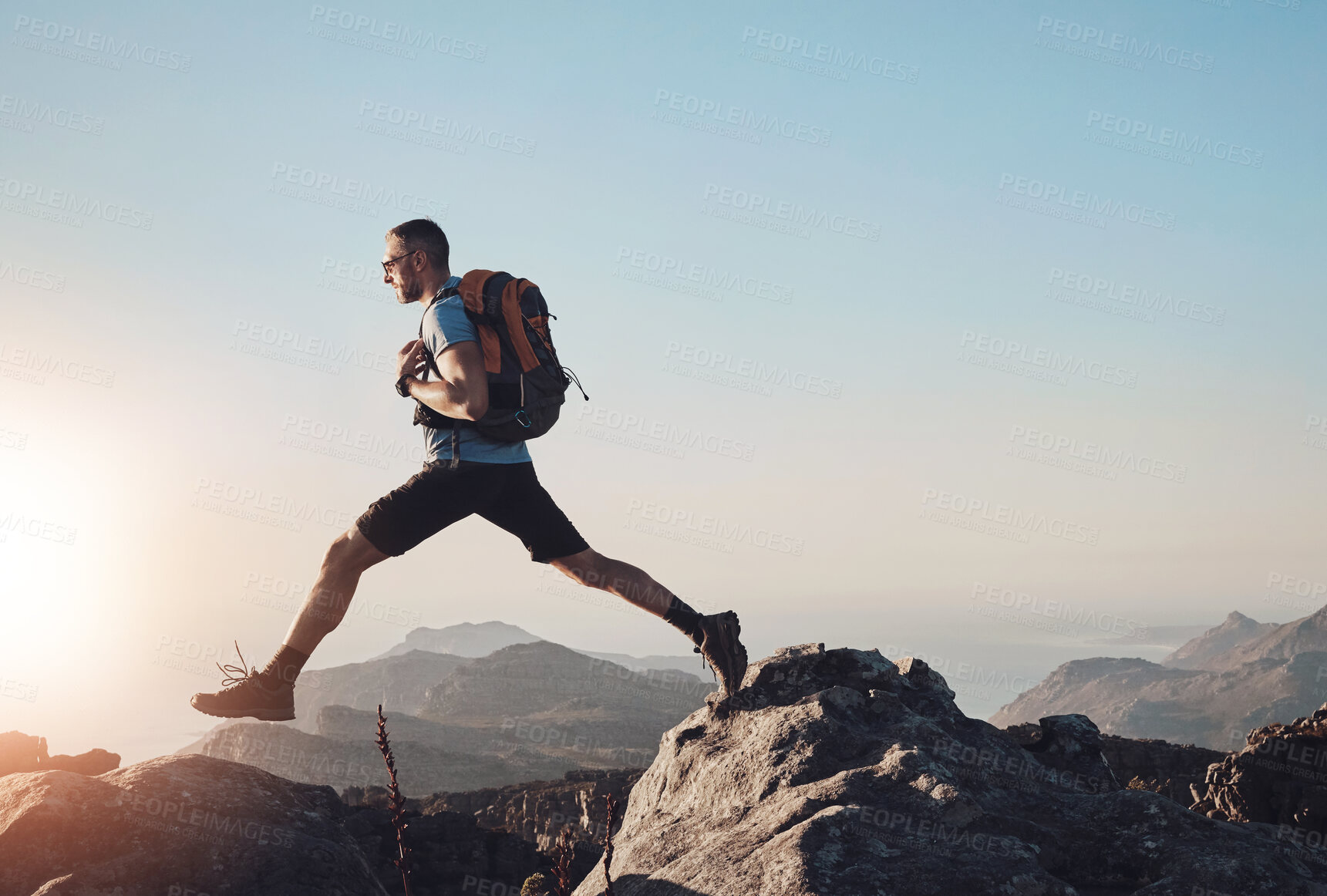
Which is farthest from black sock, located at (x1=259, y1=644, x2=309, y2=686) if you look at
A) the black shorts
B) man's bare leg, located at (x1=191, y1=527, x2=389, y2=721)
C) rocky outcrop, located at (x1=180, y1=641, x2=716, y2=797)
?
rocky outcrop, located at (x1=180, y1=641, x2=716, y2=797)

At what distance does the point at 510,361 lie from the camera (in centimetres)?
534

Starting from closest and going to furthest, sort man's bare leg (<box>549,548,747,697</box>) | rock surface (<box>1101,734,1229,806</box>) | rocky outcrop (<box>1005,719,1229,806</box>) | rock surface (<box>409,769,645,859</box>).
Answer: man's bare leg (<box>549,548,747,697</box>), rock surface (<box>409,769,645,859</box>), rocky outcrop (<box>1005,719,1229,806</box>), rock surface (<box>1101,734,1229,806</box>)

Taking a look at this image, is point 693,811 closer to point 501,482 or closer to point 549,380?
point 501,482

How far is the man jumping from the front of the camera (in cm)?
523

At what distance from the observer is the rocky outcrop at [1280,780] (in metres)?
15.0

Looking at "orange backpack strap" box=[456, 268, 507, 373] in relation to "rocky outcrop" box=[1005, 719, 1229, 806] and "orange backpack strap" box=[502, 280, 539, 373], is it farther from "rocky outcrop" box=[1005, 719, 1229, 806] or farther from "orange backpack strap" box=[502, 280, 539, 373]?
"rocky outcrop" box=[1005, 719, 1229, 806]

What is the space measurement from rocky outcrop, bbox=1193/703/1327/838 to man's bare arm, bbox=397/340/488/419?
14.8 m

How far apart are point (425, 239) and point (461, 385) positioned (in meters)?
1.13

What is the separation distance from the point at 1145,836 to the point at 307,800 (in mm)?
5545

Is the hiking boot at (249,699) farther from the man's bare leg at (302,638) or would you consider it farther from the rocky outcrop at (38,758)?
the rocky outcrop at (38,758)

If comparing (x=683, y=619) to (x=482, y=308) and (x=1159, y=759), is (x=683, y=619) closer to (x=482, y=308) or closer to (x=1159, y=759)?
(x=482, y=308)

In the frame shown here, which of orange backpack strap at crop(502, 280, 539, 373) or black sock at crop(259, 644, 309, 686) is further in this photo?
black sock at crop(259, 644, 309, 686)

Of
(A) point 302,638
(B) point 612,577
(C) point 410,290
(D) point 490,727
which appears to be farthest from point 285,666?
(D) point 490,727

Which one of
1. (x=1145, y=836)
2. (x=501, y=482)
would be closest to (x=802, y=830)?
(x=1145, y=836)
